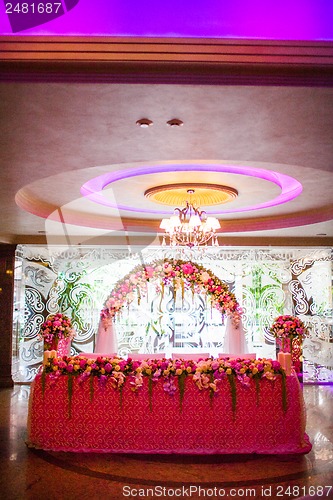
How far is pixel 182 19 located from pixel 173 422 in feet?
14.1

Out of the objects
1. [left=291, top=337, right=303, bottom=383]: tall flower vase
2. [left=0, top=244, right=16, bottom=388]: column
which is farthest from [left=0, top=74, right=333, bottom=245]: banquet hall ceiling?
[left=291, top=337, right=303, bottom=383]: tall flower vase

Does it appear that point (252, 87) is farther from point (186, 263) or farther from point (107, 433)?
point (186, 263)

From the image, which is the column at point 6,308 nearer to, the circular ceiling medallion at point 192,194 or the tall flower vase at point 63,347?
the tall flower vase at point 63,347

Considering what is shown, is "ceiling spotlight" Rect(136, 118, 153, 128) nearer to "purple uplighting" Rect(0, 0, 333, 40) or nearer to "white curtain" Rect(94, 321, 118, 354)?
"purple uplighting" Rect(0, 0, 333, 40)

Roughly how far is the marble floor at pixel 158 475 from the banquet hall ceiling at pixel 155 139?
2.95 metres

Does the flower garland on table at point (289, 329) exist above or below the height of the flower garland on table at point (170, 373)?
above

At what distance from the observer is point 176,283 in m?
8.09

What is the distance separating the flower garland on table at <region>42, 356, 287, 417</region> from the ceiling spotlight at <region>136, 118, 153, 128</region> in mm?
3031

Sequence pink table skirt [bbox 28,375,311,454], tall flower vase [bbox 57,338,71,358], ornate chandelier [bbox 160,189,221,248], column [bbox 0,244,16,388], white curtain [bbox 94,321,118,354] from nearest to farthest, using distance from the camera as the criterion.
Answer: pink table skirt [bbox 28,375,311,454] < ornate chandelier [bbox 160,189,221,248] < tall flower vase [bbox 57,338,71,358] < white curtain [bbox 94,321,118,354] < column [bbox 0,244,16,388]

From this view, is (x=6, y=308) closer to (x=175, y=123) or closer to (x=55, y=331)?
(x=55, y=331)

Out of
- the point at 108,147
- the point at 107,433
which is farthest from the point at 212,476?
the point at 108,147

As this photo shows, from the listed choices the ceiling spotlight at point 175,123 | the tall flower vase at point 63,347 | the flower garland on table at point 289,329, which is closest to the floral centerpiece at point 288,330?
the flower garland on table at point 289,329

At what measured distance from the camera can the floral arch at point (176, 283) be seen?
8.03m

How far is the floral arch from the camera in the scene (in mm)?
8031
